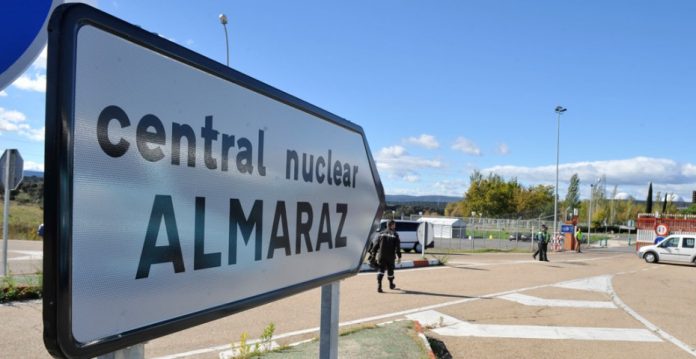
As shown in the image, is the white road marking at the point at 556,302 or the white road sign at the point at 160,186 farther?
the white road marking at the point at 556,302

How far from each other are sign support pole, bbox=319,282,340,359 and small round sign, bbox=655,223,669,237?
3689 centimetres

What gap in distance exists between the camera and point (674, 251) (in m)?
23.9

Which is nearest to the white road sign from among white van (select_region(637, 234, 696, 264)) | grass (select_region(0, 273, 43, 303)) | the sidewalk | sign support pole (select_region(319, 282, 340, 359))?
sign support pole (select_region(319, 282, 340, 359))

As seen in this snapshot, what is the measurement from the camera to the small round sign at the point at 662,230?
3269 centimetres

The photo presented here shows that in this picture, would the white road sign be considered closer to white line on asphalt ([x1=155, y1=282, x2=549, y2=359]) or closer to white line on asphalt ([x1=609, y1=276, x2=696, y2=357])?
white line on asphalt ([x1=155, y1=282, x2=549, y2=359])

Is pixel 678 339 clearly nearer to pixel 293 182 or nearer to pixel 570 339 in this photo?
pixel 570 339

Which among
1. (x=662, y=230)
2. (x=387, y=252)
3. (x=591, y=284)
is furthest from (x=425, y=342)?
(x=662, y=230)

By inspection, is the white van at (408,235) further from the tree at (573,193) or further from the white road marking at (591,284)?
the tree at (573,193)

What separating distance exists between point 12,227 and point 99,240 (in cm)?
A: 3409

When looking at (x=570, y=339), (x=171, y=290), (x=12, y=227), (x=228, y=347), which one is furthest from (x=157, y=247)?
(x=12, y=227)

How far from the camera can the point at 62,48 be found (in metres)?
0.97

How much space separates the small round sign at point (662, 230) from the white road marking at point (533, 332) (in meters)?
29.5

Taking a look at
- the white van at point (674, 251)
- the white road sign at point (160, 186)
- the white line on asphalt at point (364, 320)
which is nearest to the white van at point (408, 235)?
the white van at point (674, 251)

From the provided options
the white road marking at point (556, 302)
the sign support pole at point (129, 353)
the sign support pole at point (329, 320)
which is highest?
the sign support pole at point (129, 353)
